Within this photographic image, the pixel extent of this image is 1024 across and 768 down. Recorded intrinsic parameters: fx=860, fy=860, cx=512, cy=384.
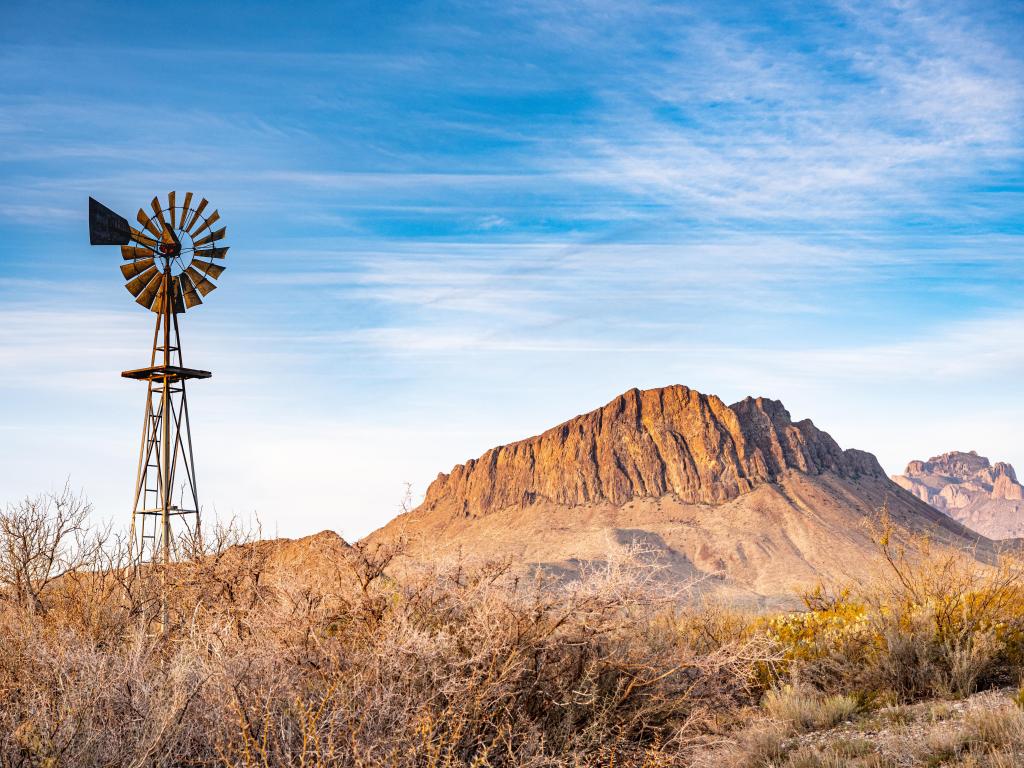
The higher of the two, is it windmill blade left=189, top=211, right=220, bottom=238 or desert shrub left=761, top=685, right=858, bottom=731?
windmill blade left=189, top=211, right=220, bottom=238

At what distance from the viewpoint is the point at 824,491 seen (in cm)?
8600

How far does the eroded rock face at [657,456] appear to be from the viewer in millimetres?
92312

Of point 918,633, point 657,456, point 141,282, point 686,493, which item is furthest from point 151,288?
point 657,456

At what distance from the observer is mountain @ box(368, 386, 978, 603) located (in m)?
74.5

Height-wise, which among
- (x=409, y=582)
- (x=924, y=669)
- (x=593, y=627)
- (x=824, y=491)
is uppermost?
(x=824, y=491)

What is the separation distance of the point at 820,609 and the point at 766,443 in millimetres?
82864

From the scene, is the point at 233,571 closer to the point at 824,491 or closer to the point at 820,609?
the point at 820,609

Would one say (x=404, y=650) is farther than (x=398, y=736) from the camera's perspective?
Yes

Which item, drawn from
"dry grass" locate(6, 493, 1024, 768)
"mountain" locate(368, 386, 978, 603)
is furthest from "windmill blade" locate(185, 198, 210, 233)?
"mountain" locate(368, 386, 978, 603)

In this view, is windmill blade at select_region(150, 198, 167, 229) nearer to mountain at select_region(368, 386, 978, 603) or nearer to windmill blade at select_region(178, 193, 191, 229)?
windmill blade at select_region(178, 193, 191, 229)

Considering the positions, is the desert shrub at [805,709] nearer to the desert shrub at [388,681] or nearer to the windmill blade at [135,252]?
the desert shrub at [388,681]

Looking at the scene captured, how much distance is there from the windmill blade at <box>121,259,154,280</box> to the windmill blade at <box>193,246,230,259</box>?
1.12m

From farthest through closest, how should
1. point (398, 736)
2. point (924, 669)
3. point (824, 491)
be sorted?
1. point (824, 491)
2. point (924, 669)
3. point (398, 736)

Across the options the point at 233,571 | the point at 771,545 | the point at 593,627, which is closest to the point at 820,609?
the point at 593,627
